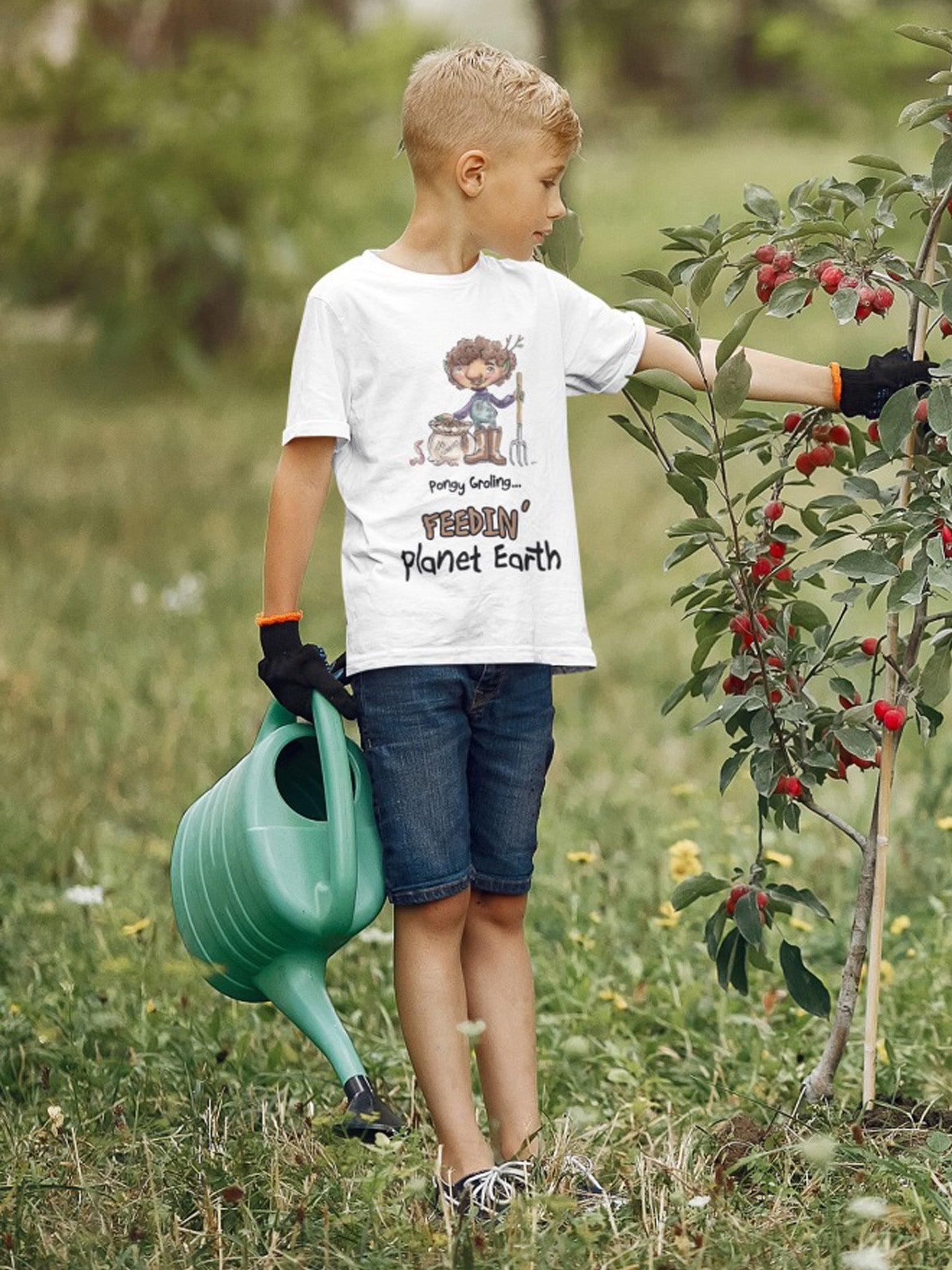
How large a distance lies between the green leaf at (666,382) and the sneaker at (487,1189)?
1147 mm

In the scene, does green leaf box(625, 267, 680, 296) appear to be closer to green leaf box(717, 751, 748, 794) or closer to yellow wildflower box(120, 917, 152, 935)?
green leaf box(717, 751, 748, 794)

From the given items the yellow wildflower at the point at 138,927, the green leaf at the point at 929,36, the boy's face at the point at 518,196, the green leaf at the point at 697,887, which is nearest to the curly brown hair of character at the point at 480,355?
the boy's face at the point at 518,196

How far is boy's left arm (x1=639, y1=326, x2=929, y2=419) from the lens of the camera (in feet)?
8.81

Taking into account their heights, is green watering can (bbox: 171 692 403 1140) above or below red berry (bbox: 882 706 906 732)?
below

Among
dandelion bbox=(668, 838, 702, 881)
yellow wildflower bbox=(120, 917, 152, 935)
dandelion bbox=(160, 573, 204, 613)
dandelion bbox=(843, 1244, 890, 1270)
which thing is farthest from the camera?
dandelion bbox=(160, 573, 204, 613)

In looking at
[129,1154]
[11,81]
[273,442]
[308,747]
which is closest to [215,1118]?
[129,1154]

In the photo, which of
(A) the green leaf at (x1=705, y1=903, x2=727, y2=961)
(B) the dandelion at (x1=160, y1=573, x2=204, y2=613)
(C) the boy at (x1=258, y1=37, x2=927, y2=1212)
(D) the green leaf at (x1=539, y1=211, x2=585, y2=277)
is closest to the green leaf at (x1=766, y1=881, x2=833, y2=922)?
(A) the green leaf at (x1=705, y1=903, x2=727, y2=961)

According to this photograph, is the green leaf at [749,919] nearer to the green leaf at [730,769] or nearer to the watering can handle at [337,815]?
the green leaf at [730,769]

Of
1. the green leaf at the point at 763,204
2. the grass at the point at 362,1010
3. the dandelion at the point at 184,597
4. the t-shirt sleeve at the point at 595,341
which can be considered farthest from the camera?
Answer: the dandelion at the point at 184,597

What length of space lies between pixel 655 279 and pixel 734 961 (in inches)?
42.6

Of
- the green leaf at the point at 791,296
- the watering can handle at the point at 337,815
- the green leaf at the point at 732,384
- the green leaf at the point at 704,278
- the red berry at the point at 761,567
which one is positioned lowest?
the watering can handle at the point at 337,815

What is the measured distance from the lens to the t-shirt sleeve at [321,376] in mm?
2588

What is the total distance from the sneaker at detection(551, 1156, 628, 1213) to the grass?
0.03 m

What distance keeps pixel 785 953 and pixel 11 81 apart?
31.6 feet
